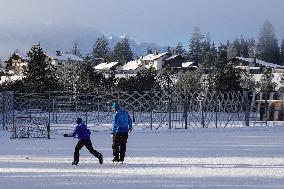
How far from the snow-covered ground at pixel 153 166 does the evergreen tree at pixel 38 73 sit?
86.1 ft

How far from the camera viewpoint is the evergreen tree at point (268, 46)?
11242 centimetres

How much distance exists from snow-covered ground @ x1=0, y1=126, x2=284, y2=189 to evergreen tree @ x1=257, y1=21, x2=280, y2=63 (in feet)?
309

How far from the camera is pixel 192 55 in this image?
12281 cm

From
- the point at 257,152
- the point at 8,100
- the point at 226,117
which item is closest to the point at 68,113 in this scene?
the point at 8,100

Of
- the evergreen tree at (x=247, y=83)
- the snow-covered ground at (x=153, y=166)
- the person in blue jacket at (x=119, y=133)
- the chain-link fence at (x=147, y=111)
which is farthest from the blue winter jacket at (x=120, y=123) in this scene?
the evergreen tree at (x=247, y=83)

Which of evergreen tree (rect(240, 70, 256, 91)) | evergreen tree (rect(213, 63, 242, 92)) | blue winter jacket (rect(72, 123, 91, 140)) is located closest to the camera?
blue winter jacket (rect(72, 123, 91, 140))

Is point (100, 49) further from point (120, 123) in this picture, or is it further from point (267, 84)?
point (120, 123)

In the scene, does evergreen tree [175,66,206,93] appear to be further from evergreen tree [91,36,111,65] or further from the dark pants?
evergreen tree [91,36,111,65]

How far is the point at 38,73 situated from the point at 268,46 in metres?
83.4

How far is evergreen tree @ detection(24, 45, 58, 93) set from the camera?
155 ft

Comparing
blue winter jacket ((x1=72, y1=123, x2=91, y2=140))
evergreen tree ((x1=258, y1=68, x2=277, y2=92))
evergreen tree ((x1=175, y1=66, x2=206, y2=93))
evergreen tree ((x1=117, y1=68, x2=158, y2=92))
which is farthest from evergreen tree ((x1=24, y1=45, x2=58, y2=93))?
blue winter jacket ((x1=72, y1=123, x2=91, y2=140))

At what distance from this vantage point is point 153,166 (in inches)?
524
